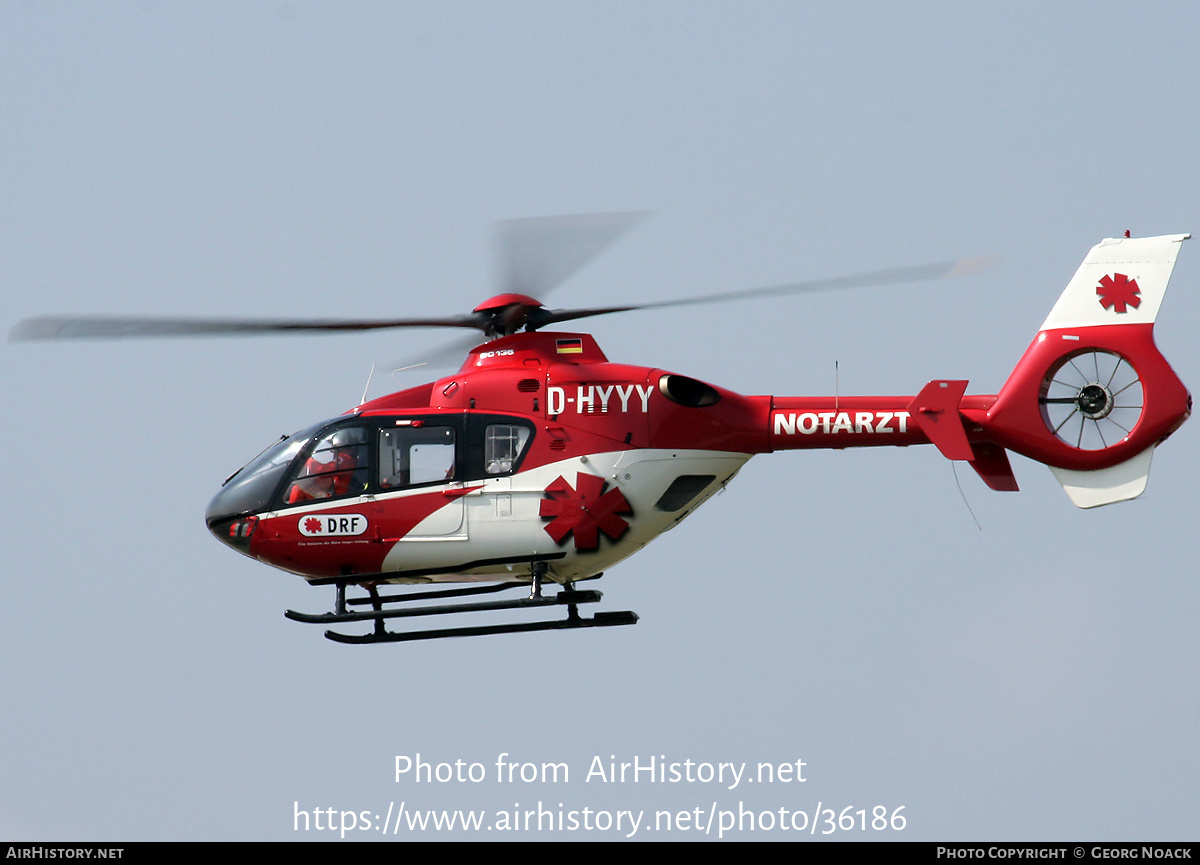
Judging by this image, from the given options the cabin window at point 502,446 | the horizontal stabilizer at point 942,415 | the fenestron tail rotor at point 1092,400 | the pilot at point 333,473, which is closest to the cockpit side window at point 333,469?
the pilot at point 333,473

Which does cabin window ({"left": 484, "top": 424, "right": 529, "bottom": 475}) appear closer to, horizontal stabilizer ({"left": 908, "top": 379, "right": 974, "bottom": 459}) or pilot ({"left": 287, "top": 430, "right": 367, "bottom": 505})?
pilot ({"left": 287, "top": 430, "right": 367, "bottom": 505})

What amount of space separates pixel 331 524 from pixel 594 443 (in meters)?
2.79

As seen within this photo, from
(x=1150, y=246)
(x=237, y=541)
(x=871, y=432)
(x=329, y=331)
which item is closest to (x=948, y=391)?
(x=871, y=432)

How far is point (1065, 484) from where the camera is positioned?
56.7 feet

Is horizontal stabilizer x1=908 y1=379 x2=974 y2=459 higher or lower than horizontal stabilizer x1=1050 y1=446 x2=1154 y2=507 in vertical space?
higher

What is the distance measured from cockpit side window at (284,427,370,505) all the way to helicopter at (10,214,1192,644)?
0.7 inches

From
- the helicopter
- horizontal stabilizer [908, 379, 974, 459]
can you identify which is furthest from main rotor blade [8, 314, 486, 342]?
horizontal stabilizer [908, 379, 974, 459]

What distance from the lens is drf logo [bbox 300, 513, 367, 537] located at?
57.1 ft

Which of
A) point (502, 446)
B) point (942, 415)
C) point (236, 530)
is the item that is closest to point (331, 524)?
point (236, 530)

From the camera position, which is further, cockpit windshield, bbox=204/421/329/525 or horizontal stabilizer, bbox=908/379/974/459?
cockpit windshield, bbox=204/421/329/525

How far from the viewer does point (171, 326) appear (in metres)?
16.9

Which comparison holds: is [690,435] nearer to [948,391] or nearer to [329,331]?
[948,391]

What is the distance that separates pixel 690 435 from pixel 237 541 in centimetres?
483

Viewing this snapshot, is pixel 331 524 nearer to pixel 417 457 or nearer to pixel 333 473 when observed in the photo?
pixel 333 473
